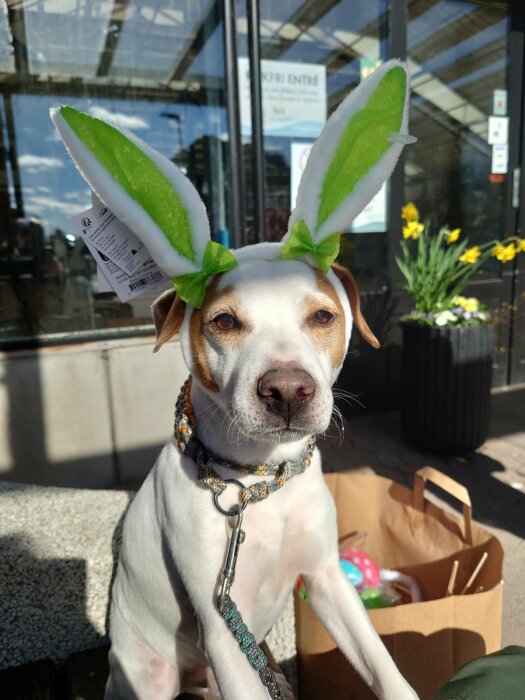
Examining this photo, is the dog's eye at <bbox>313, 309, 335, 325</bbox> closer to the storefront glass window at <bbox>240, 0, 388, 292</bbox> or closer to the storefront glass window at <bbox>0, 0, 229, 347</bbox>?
the storefront glass window at <bbox>0, 0, 229, 347</bbox>

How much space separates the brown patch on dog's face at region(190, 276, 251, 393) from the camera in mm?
1213

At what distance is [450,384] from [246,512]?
2619 millimetres

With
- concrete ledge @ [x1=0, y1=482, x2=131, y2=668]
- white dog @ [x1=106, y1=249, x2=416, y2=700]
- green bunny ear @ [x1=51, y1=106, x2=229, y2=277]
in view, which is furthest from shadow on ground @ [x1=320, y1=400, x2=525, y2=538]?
green bunny ear @ [x1=51, y1=106, x2=229, y2=277]

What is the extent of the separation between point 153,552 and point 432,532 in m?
0.96

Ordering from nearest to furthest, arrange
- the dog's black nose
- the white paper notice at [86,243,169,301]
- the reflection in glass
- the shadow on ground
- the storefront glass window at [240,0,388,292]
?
the dog's black nose
the white paper notice at [86,243,169,301]
the shadow on ground
the storefront glass window at [240,0,388,292]
the reflection in glass

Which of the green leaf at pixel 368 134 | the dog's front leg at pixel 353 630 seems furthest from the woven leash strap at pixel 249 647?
the green leaf at pixel 368 134

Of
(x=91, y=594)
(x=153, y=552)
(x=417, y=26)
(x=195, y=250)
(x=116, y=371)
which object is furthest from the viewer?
(x=417, y=26)

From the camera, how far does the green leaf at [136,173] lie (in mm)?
1104

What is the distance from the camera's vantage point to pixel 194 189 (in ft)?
3.94

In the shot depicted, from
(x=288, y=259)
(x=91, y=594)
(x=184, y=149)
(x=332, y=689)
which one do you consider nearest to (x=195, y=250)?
(x=288, y=259)

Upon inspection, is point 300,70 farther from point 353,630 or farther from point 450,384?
point 353,630

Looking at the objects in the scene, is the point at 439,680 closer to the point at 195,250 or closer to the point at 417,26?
the point at 195,250

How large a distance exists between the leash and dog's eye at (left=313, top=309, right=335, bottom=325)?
1.08 ft

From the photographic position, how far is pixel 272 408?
1088 mm
